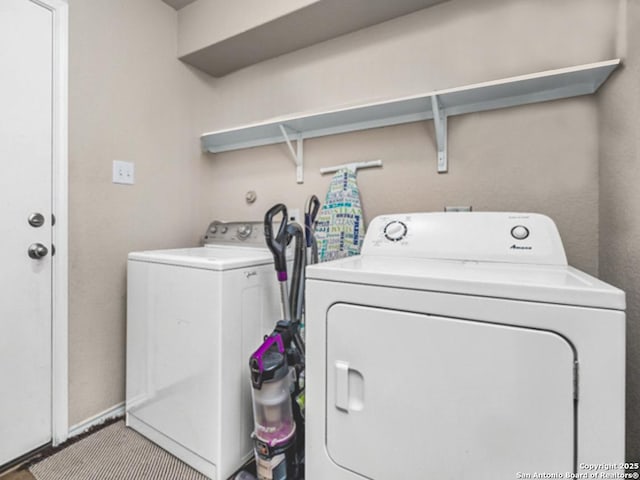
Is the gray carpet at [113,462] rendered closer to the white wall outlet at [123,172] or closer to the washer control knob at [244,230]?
the washer control knob at [244,230]

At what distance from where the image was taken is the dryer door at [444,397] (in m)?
0.74

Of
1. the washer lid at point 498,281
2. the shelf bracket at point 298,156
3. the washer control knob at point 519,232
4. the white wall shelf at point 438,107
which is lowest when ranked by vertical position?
the washer lid at point 498,281

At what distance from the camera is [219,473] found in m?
1.29

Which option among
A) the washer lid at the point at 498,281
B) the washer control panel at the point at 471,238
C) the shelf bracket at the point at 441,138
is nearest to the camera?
the washer lid at the point at 498,281

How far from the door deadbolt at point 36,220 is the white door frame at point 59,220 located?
0.06 meters

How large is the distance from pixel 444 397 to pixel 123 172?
189 centimetres

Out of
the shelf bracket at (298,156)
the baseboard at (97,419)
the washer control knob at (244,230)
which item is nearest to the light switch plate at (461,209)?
the shelf bracket at (298,156)

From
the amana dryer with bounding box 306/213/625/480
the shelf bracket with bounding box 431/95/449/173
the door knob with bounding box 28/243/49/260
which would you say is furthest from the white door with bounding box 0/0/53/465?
the shelf bracket with bounding box 431/95/449/173

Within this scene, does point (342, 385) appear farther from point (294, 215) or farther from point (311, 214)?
point (294, 215)

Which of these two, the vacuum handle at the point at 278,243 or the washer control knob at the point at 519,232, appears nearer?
the washer control knob at the point at 519,232

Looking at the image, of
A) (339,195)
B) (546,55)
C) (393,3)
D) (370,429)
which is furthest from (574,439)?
(393,3)

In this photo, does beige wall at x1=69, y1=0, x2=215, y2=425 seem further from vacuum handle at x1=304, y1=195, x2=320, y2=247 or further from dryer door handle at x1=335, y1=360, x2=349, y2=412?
dryer door handle at x1=335, y1=360, x2=349, y2=412

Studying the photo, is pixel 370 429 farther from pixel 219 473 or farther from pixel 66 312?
pixel 66 312

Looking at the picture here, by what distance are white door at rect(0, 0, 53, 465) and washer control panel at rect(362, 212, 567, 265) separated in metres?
1.48
